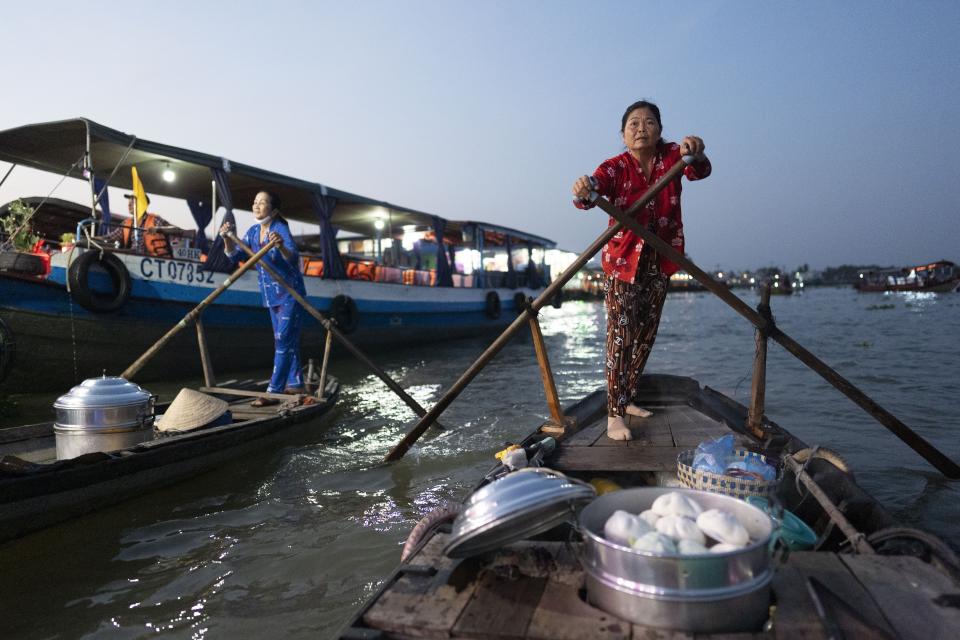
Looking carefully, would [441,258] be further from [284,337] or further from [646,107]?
[646,107]

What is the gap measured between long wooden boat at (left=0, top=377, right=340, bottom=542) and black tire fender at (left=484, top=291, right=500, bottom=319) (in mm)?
12405

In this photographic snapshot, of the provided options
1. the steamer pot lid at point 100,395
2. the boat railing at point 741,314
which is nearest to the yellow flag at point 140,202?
the steamer pot lid at point 100,395

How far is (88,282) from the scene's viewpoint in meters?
7.32

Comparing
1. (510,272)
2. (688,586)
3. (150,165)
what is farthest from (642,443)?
(510,272)

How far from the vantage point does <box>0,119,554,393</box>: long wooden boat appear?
714cm

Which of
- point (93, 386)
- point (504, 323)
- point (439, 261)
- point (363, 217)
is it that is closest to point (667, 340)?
point (504, 323)

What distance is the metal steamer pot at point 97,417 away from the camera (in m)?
3.54

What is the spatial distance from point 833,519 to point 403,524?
93.2 inches

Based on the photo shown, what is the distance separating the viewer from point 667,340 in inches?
711

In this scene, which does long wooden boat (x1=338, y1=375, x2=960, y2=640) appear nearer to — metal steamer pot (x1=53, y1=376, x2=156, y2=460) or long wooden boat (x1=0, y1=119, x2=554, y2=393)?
metal steamer pot (x1=53, y1=376, x2=156, y2=460)

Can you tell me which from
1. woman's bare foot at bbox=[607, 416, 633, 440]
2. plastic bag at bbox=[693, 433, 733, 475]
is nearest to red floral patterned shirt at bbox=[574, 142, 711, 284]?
woman's bare foot at bbox=[607, 416, 633, 440]

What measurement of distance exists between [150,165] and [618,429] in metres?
8.81

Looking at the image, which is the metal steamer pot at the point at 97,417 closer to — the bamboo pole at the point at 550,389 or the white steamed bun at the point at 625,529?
the bamboo pole at the point at 550,389

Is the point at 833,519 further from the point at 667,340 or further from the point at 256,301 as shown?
the point at 667,340
